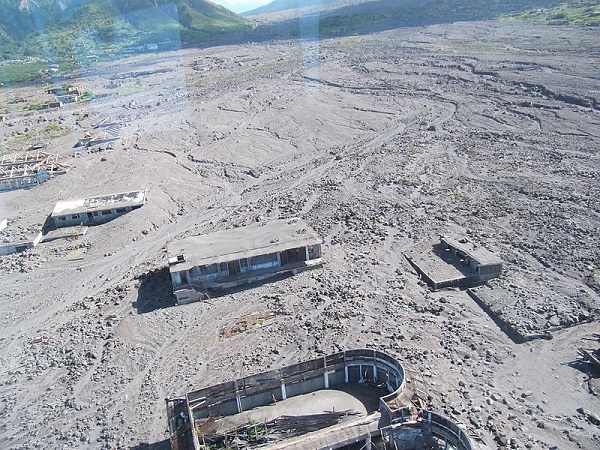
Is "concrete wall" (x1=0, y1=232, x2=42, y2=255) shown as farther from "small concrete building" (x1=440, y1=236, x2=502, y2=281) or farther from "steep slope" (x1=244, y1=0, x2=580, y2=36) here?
"steep slope" (x1=244, y1=0, x2=580, y2=36)

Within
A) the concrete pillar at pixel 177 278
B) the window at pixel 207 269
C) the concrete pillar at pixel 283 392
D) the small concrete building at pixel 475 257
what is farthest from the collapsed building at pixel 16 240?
the small concrete building at pixel 475 257

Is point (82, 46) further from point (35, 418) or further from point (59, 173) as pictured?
point (35, 418)

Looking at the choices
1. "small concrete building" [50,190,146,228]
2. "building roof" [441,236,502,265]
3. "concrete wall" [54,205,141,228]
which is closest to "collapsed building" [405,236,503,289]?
"building roof" [441,236,502,265]

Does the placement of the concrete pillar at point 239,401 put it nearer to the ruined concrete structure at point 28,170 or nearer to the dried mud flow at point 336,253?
the dried mud flow at point 336,253

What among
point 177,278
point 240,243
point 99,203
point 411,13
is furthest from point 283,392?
point 411,13

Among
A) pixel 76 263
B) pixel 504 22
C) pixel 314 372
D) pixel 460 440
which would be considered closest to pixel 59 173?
pixel 76 263

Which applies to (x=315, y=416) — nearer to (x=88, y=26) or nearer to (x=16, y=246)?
(x=16, y=246)
